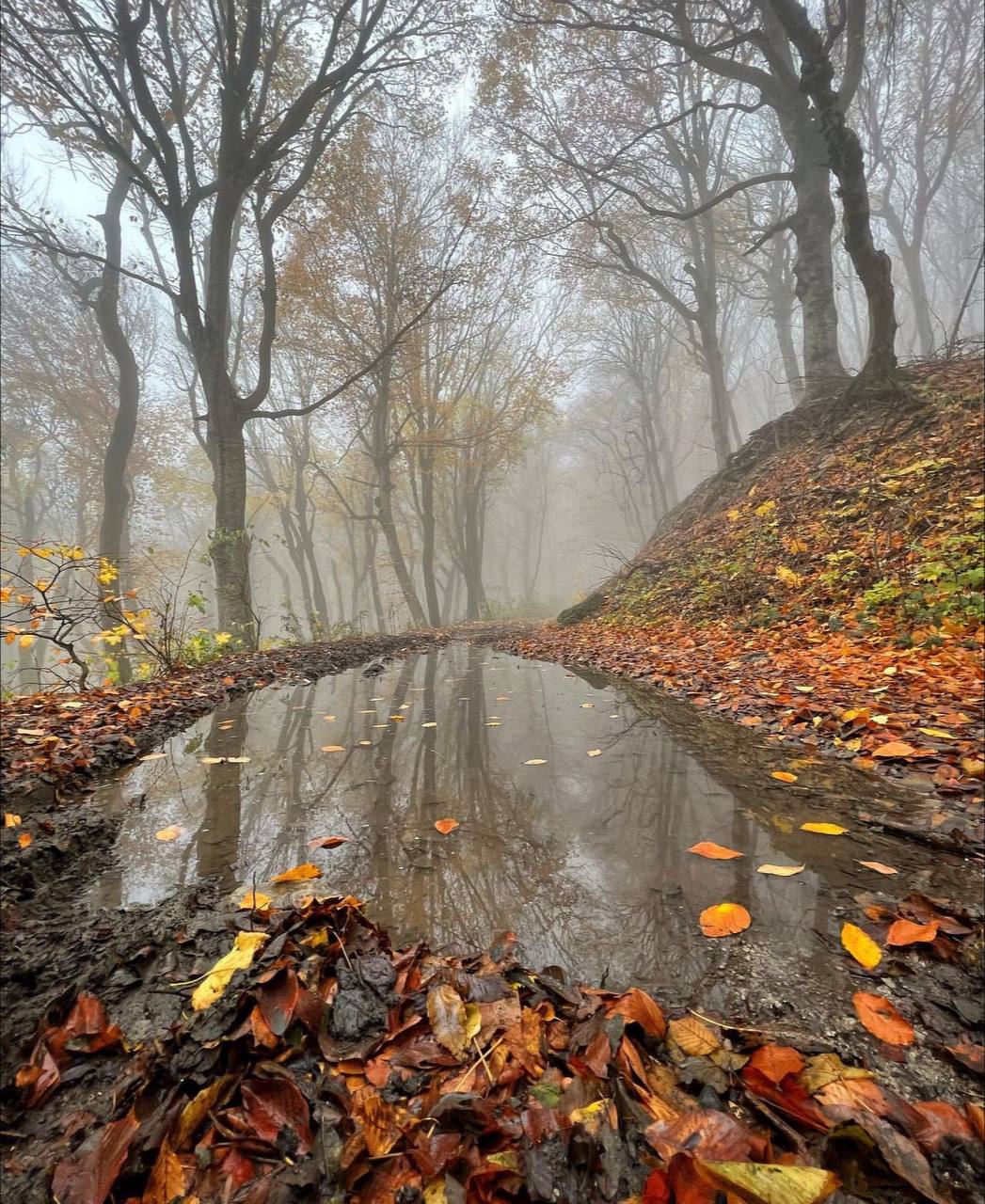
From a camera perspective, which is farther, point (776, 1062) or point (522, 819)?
point (522, 819)

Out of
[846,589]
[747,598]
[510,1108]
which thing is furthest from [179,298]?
[510,1108]

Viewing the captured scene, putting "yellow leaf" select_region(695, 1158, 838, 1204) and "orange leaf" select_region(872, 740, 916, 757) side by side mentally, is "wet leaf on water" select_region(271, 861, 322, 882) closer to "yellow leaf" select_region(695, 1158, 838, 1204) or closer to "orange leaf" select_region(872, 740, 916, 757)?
"yellow leaf" select_region(695, 1158, 838, 1204)

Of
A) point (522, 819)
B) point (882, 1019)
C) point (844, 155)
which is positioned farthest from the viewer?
point (844, 155)

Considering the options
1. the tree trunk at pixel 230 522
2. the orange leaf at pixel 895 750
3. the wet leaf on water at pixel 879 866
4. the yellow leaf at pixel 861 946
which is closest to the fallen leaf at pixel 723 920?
the yellow leaf at pixel 861 946

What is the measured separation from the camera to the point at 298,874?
1.78 m

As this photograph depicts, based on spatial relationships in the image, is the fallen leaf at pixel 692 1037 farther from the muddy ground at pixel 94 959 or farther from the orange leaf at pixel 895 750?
the orange leaf at pixel 895 750

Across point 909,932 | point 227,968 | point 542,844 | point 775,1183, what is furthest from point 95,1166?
point 909,932

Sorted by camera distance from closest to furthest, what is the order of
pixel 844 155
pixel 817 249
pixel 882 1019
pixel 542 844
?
pixel 882 1019
pixel 542 844
pixel 844 155
pixel 817 249

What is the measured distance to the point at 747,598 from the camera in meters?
5.94

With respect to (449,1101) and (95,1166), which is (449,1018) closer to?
(449,1101)

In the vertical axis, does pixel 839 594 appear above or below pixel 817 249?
below

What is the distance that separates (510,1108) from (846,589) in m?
5.15

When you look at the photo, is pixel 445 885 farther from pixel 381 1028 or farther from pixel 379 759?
pixel 379 759

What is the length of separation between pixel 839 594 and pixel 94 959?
5522 mm
